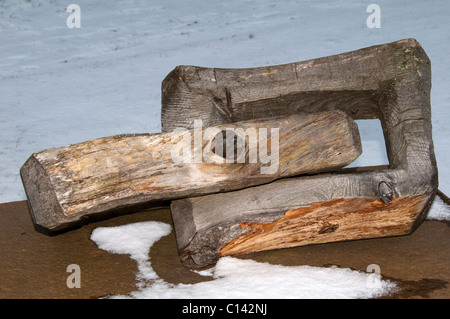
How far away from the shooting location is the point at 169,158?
3.34 metres

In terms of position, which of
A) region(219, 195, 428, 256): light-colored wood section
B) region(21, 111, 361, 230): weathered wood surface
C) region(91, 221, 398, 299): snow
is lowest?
region(91, 221, 398, 299): snow

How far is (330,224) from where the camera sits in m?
3.57

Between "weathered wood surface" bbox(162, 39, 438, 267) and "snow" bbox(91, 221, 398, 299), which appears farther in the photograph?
"weathered wood surface" bbox(162, 39, 438, 267)

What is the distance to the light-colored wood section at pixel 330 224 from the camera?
3506mm

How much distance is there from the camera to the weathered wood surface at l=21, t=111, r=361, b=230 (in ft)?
10.7

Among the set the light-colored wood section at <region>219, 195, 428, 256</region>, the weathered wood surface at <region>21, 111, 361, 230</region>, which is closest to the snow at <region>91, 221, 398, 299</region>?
the light-colored wood section at <region>219, 195, 428, 256</region>

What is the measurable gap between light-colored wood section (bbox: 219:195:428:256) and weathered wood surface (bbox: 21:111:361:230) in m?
0.27

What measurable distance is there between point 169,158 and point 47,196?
686 millimetres

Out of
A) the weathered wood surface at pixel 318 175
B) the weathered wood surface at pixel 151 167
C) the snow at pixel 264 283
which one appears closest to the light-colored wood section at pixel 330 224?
the weathered wood surface at pixel 318 175

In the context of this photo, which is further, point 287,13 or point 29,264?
point 287,13

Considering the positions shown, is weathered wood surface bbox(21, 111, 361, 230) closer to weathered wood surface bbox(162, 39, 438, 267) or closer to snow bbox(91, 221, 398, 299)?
weathered wood surface bbox(162, 39, 438, 267)

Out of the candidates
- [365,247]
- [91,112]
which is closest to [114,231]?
[365,247]

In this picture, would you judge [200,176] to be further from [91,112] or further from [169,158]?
[91,112]

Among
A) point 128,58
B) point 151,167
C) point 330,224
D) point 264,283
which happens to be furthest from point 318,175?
point 128,58
